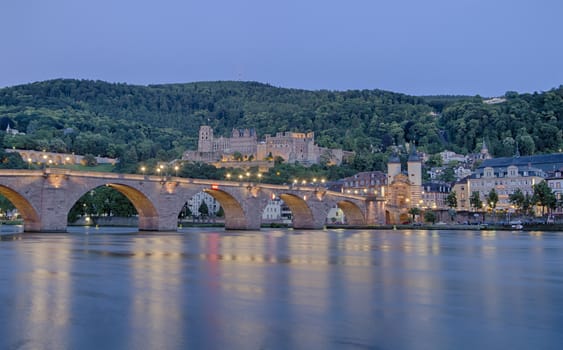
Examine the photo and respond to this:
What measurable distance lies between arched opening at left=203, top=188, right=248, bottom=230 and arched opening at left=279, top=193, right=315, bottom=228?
25.7 feet

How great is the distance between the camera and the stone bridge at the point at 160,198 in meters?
53.0

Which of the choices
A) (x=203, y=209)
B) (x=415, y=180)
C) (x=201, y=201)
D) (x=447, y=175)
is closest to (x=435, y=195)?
(x=415, y=180)

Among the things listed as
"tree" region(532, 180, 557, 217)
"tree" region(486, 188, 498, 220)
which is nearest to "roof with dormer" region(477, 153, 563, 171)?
"tree" region(486, 188, 498, 220)

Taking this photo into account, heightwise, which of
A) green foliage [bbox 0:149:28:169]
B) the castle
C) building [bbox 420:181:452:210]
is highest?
the castle

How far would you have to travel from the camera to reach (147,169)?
128 meters

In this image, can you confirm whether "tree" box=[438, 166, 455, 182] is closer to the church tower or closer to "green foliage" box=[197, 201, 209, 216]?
the church tower

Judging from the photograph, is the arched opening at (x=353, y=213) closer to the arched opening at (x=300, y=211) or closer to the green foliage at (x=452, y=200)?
the arched opening at (x=300, y=211)

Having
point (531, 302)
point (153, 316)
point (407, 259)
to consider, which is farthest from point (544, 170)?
point (153, 316)

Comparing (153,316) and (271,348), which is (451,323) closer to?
(271,348)

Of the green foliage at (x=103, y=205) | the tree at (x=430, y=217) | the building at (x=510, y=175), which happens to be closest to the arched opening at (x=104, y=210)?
the green foliage at (x=103, y=205)

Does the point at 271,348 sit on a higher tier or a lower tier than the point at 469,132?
lower

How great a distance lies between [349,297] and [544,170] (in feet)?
301

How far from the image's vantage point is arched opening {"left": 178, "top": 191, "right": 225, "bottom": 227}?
111250 millimetres

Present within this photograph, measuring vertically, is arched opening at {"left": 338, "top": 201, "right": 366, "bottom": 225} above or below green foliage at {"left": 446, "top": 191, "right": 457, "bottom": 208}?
below
